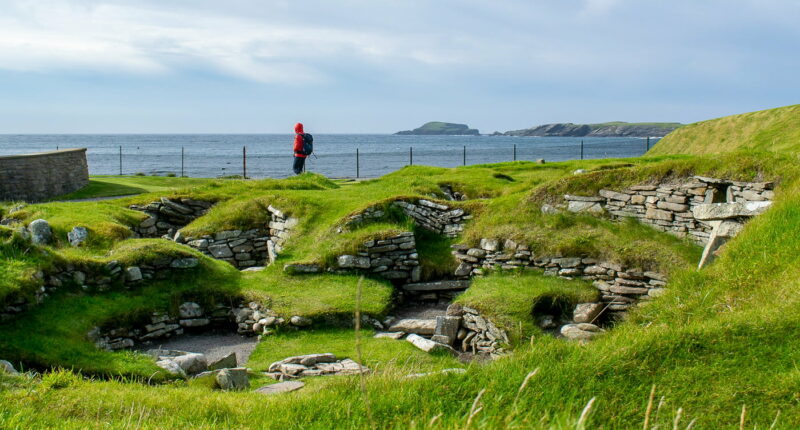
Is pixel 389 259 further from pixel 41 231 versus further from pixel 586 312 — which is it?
pixel 41 231

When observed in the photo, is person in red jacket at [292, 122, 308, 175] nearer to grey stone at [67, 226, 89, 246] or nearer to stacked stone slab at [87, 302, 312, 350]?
grey stone at [67, 226, 89, 246]

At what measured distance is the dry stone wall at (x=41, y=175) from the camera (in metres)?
22.1

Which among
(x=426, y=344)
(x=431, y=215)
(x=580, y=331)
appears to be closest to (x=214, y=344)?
(x=426, y=344)

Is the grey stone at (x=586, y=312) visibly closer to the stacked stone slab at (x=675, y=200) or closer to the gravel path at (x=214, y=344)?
the stacked stone slab at (x=675, y=200)

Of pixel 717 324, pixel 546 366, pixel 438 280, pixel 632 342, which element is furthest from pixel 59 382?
pixel 438 280

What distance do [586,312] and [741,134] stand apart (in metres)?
15.7

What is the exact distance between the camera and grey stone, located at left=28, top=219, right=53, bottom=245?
1402 centimetres

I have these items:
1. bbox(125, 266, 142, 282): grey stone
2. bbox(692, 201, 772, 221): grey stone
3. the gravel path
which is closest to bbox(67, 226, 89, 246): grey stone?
bbox(125, 266, 142, 282): grey stone

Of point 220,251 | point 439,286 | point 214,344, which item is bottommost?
point 214,344

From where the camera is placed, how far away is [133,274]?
497 inches

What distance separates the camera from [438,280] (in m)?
14.5

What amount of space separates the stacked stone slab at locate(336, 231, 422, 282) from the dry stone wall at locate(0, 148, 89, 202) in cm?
1489

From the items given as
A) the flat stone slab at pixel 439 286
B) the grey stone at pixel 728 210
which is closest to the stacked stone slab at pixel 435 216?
the flat stone slab at pixel 439 286

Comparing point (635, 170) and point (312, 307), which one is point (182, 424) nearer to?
point (312, 307)
